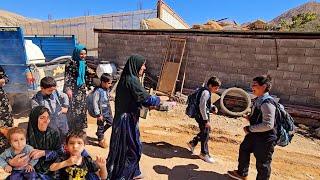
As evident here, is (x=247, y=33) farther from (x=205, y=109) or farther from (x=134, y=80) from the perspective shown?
(x=134, y=80)

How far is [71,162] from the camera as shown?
3061 mm

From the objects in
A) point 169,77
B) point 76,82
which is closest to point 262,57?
point 169,77

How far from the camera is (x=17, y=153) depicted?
3191mm

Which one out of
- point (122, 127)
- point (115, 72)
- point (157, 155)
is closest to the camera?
point (122, 127)

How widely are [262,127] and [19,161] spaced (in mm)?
2942

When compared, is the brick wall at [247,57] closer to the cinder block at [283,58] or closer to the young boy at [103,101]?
the cinder block at [283,58]

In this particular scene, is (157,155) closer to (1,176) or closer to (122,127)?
(122,127)

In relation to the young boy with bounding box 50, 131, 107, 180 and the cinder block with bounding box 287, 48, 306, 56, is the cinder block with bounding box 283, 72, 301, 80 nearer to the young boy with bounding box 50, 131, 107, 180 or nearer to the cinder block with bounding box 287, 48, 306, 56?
the cinder block with bounding box 287, 48, 306, 56

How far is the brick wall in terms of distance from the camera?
8727mm

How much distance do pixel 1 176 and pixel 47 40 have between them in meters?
5.62

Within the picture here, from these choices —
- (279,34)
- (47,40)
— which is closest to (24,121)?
(47,40)


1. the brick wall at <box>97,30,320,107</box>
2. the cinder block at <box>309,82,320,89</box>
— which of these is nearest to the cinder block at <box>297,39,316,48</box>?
the brick wall at <box>97,30,320,107</box>

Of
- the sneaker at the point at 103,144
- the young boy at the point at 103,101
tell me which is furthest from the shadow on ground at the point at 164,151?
the young boy at the point at 103,101

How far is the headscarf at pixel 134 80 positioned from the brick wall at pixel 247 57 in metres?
6.27
